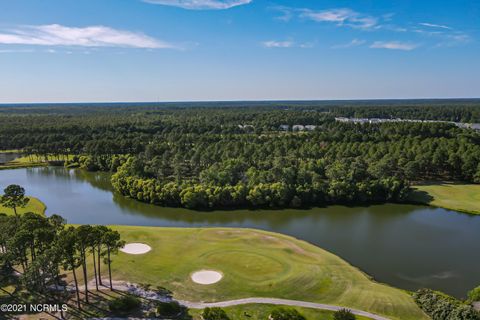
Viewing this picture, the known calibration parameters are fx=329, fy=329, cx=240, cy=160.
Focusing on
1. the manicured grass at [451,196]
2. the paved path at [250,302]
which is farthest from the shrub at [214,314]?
the manicured grass at [451,196]

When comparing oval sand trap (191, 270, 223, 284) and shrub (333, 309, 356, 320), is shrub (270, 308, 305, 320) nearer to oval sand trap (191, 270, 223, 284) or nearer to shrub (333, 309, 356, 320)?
shrub (333, 309, 356, 320)

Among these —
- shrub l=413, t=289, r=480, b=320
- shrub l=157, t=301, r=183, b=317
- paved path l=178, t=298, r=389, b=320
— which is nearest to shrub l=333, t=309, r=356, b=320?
paved path l=178, t=298, r=389, b=320

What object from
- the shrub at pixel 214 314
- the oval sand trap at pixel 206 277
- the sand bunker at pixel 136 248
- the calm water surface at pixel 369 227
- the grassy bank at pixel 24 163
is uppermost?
the grassy bank at pixel 24 163

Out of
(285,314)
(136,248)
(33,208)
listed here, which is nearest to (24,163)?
(33,208)

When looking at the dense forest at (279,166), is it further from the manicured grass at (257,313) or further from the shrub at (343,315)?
the shrub at (343,315)

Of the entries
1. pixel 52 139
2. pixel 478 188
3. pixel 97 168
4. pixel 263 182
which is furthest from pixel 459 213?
pixel 52 139

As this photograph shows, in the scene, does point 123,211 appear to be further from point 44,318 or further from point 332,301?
point 332,301
